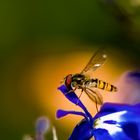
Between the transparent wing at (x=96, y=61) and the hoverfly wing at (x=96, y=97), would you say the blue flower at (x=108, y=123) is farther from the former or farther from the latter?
the transparent wing at (x=96, y=61)

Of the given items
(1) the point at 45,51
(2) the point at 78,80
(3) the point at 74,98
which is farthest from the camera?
(1) the point at 45,51

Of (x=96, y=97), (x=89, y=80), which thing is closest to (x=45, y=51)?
(x=89, y=80)

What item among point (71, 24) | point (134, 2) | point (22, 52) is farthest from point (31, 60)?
point (134, 2)

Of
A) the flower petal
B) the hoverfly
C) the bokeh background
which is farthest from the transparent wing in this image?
the bokeh background

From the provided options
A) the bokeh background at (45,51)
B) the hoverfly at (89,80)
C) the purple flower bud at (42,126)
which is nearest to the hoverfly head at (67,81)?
the hoverfly at (89,80)

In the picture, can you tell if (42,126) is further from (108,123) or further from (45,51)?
(45,51)

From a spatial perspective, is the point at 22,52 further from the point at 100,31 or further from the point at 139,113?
the point at 139,113
